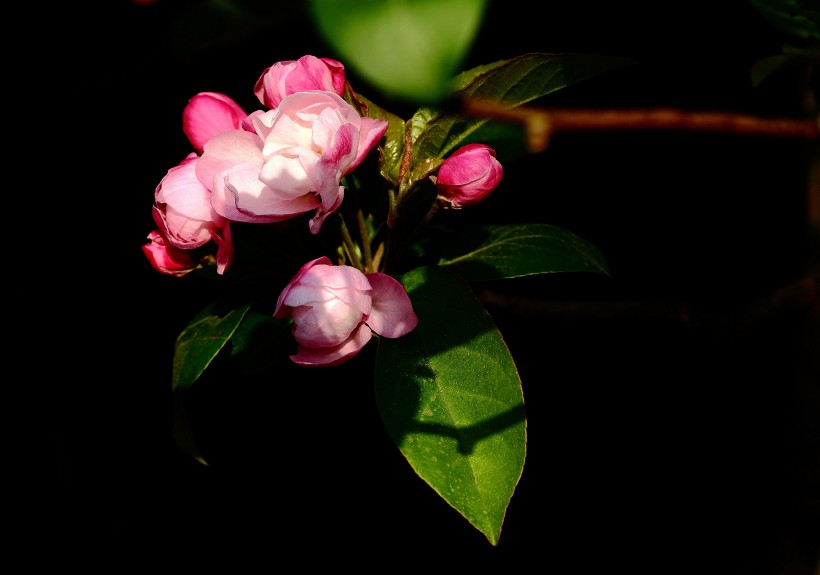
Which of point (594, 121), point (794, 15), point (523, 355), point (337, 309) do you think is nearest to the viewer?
point (594, 121)

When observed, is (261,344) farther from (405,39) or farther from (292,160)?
(405,39)

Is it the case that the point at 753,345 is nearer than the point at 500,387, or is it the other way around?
the point at 500,387

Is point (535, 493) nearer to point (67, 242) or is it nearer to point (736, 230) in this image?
point (736, 230)

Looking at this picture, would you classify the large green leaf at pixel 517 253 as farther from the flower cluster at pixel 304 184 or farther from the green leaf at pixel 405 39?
the green leaf at pixel 405 39

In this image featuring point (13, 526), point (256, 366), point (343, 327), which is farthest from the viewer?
point (13, 526)

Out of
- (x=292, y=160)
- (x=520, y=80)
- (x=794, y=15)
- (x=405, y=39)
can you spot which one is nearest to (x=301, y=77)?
(x=292, y=160)

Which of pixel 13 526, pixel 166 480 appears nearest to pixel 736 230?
pixel 166 480
